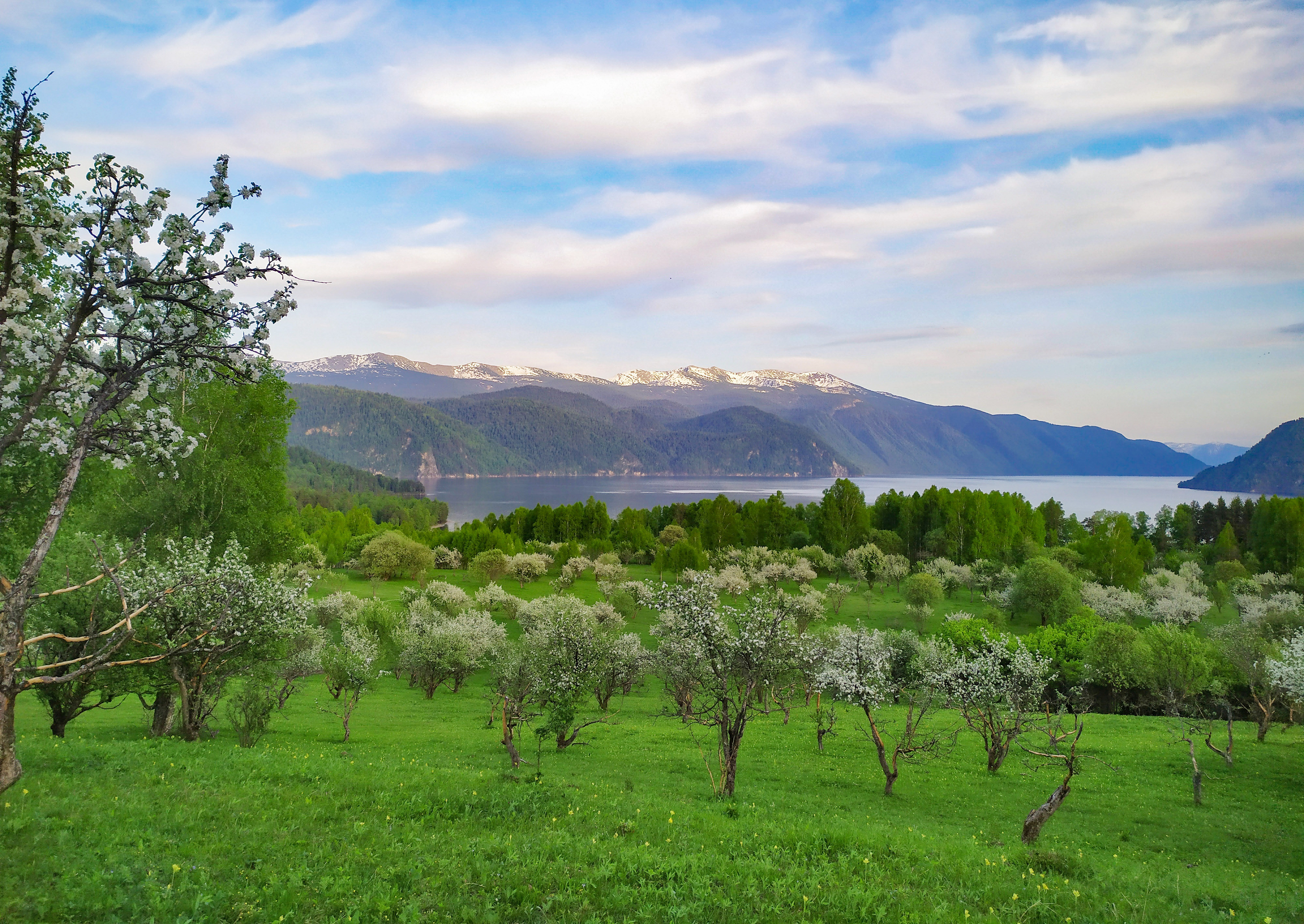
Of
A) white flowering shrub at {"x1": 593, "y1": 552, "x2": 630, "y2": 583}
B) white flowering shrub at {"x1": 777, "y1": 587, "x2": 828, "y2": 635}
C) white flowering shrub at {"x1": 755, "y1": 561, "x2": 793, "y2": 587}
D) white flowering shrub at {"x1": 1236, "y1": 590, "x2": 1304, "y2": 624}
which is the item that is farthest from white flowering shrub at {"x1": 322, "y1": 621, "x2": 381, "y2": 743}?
white flowering shrub at {"x1": 1236, "y1": 590, "x2": 1304, "y2": 624}

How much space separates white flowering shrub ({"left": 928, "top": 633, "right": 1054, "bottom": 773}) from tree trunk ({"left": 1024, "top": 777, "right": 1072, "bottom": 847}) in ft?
32.9

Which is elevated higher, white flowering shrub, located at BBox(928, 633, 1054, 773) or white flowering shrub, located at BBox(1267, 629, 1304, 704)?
white flowering shrub, located at BBox(1267, 629, 1304, 704)

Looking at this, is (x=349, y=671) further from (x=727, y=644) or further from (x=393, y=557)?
(x=393, y=557)

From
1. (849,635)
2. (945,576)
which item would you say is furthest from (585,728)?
(945,576)

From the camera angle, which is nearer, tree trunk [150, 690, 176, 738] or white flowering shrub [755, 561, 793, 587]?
tree trunk [150, 690, 176, 738]

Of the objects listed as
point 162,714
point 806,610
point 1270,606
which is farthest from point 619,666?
point 1270,606

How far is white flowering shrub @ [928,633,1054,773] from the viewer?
94.0ft

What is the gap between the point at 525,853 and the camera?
11.9m

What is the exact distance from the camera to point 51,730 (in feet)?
74.3

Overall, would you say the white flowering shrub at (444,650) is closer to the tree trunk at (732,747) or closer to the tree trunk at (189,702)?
the tree trunk at (189,702)

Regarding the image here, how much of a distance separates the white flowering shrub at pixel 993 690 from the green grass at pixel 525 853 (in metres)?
5.55

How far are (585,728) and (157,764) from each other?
26.4 meters

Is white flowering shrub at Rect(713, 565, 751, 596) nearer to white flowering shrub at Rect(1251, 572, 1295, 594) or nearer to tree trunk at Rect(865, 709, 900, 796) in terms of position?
tree trunk at Rect(865, 709, 900, 796)

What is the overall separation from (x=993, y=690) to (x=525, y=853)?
24.5 metres
